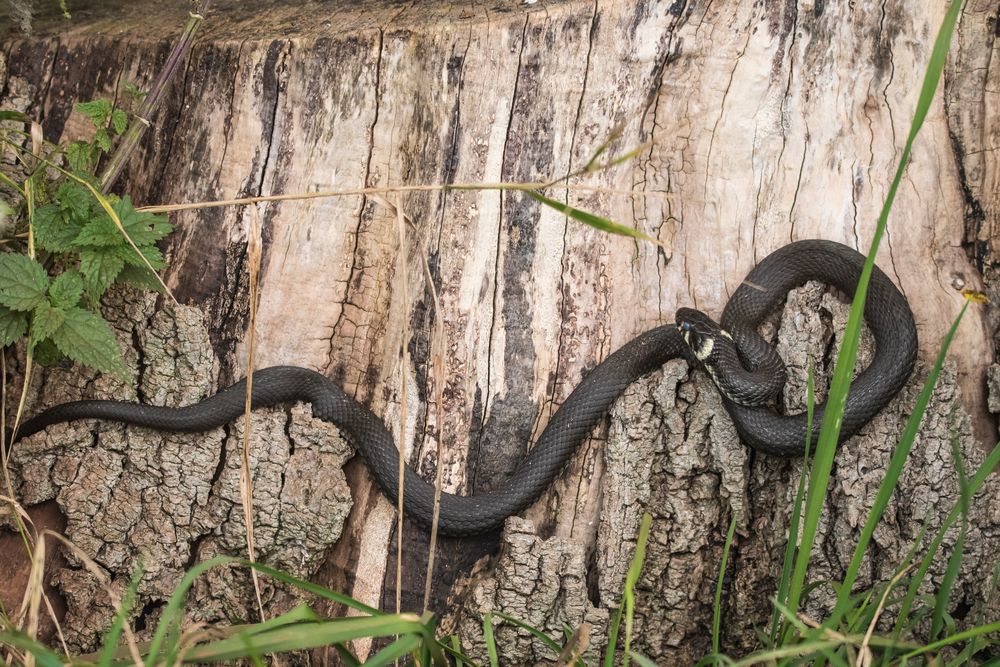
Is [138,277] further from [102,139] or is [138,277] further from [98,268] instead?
[102,139]

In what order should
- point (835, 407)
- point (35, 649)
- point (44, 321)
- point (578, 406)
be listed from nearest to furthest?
point (35, 649), point (835, 407), point (44, 321), point (578, 406)

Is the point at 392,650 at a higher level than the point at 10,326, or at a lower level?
lower

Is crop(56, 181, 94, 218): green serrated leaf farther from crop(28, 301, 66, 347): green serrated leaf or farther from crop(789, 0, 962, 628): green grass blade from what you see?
crop(789, 0, 962, 628): green grass blade

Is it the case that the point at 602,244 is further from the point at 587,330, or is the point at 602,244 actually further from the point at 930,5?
the point at 930,5

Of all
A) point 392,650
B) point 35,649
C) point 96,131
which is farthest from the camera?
point 96,131

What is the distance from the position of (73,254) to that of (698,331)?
2699 mm

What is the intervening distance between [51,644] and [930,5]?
462cm

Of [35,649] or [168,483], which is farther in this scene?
[168,483]

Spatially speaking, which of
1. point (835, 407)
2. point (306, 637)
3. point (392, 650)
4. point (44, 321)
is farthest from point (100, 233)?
point (835, 407)

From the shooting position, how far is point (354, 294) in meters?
3.73

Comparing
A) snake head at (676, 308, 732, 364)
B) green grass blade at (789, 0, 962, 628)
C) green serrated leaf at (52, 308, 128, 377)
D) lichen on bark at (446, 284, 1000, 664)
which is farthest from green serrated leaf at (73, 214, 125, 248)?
green grass blade at (789, 0, 962, 628)

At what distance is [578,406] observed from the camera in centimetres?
349

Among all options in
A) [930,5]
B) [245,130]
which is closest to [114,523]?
[245,130]

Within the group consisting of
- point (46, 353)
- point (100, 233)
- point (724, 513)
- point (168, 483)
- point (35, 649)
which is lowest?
point (35, 649)
